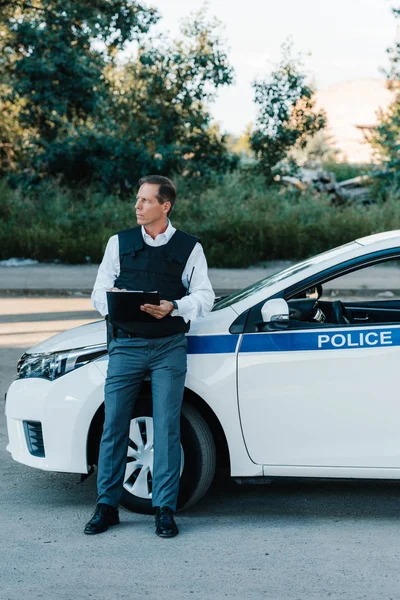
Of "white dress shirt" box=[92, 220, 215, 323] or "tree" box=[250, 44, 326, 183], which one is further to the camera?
"tree" box=[250, 44, 326, 183]

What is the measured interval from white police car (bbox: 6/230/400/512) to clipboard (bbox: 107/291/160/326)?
1.04 feet

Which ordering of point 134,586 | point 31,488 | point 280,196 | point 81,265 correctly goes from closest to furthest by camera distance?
point 134,586 < point 31,488 < point 81,265 < point 280,196

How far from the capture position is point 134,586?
4.16 m

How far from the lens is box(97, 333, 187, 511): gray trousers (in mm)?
4824

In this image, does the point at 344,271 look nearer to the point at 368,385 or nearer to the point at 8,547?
the point at 368,385

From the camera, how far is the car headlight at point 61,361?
5.10 meters

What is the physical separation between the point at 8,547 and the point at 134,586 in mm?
800

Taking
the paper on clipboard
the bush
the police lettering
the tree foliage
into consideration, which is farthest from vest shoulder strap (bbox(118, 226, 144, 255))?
the tree foliage

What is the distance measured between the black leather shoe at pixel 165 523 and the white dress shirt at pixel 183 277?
93 cm

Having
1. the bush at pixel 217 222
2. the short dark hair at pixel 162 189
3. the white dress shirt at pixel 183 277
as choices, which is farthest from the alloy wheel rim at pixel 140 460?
the bush at pixel 217 222

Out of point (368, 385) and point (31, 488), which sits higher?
point (368, 385)

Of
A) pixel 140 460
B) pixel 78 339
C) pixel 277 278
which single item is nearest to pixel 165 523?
pixel 140 460

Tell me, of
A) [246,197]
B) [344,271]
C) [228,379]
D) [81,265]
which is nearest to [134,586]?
[228,379]

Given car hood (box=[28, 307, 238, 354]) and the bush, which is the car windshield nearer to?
car hood (box=[28, 307, 238, 354])
